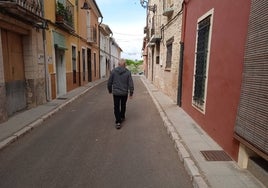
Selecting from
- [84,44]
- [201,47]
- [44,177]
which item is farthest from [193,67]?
[84,44]

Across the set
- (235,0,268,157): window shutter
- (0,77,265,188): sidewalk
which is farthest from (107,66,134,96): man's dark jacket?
(235,0,268,157): window shutter

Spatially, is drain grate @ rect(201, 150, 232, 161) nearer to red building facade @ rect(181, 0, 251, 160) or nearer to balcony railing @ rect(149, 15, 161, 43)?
red building facade @ rect(181, 0, 251, 160)

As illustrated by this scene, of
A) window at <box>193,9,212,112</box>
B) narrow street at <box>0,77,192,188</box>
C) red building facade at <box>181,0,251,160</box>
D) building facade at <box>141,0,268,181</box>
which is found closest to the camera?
building facade at <box>141,0,268,181</box>

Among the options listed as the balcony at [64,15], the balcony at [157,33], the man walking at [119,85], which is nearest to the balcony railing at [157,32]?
the balcony at [157,33]

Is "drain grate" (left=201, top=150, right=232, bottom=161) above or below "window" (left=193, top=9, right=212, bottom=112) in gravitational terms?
below

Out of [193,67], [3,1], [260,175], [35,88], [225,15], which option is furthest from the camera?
[35,88]

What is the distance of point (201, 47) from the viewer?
642 cm

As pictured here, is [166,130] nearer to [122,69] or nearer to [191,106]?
[191,106]

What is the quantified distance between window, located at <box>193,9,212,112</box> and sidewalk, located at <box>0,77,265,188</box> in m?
0.71

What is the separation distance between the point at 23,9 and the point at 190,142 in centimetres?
584

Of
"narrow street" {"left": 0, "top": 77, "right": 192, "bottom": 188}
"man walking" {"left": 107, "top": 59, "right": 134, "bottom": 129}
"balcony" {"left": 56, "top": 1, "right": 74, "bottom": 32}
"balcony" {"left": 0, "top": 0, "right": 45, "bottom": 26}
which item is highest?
"balcony" {"left": 56, "top": 1, "right": 74, "bottom": 32}

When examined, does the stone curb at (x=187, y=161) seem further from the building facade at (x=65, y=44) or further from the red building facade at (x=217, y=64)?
the building facade at (x=65, y=44)

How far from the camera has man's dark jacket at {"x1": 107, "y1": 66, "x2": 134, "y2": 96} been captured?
6.50 m

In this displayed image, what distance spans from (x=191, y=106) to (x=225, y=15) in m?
3.17
